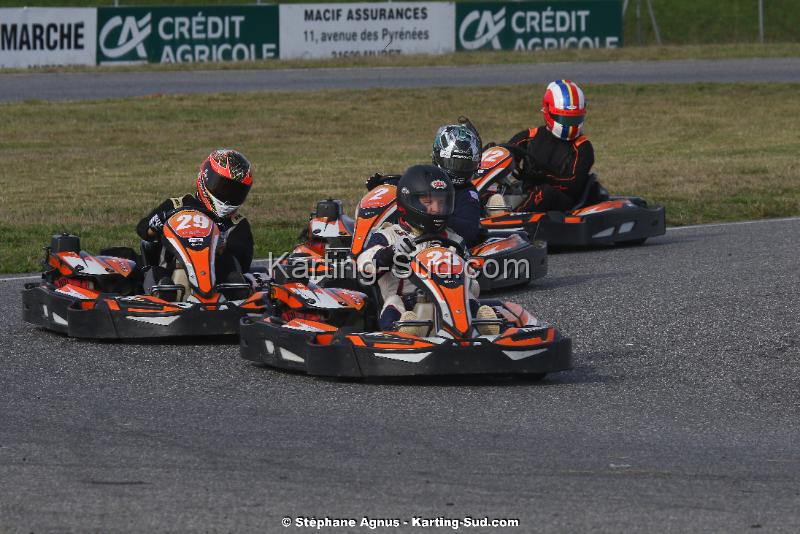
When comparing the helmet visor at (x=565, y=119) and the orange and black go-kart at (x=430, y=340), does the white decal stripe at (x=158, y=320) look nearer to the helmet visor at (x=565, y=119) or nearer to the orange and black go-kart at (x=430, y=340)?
the orange and black go-kart at (x=430, y=340)

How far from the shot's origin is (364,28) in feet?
95.7

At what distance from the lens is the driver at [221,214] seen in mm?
8203

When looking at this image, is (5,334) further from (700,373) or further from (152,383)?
(700,373)

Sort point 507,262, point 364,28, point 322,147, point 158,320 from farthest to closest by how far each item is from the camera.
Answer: point 364,28 < point 322,147 < point 507,262 < point 158,320

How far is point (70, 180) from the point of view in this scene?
56.1 feet

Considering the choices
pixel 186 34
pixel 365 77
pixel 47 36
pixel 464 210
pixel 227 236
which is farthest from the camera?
pixel 186 34

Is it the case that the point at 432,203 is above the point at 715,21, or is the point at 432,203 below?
below

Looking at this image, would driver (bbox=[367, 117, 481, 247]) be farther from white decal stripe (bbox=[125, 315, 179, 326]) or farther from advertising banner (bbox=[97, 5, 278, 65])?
advertising banner (bbox=[97, 5, 278, 65])

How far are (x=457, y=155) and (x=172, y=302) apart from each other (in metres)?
2.17

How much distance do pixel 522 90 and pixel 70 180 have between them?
10.2 meters

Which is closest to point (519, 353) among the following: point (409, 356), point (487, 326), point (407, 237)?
point (487, 326)

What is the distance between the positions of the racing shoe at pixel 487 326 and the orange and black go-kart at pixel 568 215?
13.5ft

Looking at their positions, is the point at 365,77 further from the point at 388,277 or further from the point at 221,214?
the point at 388,277

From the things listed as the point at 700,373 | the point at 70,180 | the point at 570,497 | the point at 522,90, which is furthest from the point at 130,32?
the point at 570,497
